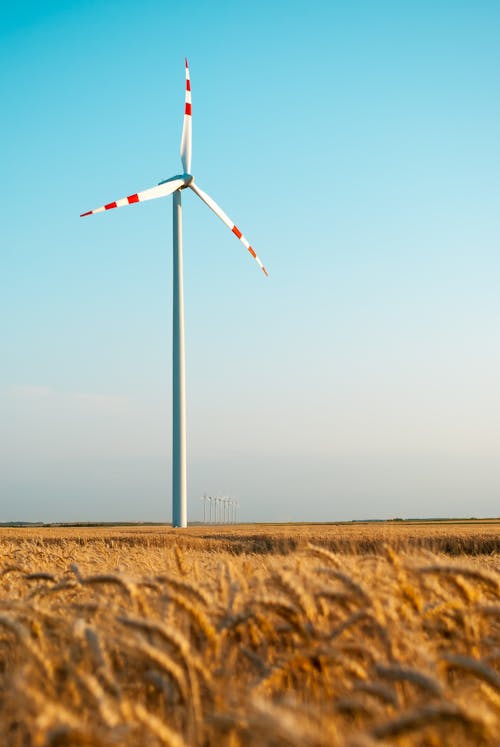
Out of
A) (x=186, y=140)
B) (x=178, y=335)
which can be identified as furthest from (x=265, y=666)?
(x=186, y=140)

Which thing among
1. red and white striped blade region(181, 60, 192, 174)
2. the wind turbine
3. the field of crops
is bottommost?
the field of crops

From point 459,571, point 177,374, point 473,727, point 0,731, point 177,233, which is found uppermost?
point 177,233

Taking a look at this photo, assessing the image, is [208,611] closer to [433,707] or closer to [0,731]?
[0,731]

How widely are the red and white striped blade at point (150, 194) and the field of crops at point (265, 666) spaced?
3663 cm

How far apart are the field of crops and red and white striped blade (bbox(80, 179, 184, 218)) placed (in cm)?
3663

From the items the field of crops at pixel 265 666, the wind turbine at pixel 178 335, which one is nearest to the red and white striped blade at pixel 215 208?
the wind turbine at pixel 178 335

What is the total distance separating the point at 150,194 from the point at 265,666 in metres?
40.6

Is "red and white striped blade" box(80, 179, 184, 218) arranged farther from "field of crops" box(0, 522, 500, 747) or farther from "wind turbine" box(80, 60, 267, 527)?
"field of crops" box(0, 522, 500, 747)

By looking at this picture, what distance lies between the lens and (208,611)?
4.34m

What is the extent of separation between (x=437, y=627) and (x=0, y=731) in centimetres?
271

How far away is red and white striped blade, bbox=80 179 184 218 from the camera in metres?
40.2

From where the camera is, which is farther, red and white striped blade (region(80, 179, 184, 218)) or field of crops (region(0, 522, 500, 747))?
red and white striped blade (region(80, 179, 184, 218))

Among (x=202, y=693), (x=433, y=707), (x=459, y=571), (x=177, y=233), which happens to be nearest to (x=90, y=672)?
(x=202, y=693)

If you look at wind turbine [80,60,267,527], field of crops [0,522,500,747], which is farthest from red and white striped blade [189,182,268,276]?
field of crops [0,522,500,747]
